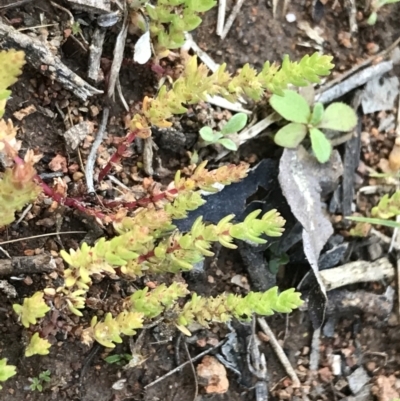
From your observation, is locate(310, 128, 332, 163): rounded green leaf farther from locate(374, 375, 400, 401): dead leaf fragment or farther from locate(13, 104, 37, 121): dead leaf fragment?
locate(13, 104, 37, 121): dead leaf fragment

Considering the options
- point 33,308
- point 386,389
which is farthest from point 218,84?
point 386,389

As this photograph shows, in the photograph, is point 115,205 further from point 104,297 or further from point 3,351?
point 3,351

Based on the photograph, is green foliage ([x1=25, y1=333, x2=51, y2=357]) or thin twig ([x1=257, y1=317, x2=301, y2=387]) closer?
green foliage ([x1=25, y1=333, x2=51, y2=357])

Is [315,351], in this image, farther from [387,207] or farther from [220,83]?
[220,83]

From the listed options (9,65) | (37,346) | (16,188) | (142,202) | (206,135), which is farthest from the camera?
(206,135)

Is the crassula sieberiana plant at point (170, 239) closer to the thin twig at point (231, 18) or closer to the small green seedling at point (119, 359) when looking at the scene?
the small green seedling at point (119, 359)

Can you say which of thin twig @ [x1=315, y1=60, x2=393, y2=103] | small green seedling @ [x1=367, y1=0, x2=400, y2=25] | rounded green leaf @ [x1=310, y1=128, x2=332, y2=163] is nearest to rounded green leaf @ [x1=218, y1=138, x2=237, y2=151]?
rounded green leaf @ [x1=310, y1=128, x2=332, y2=163]
